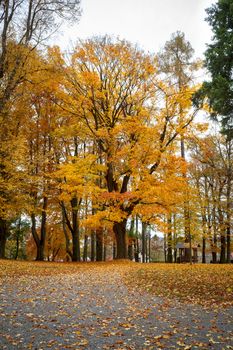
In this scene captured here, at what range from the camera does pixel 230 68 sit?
1039cm

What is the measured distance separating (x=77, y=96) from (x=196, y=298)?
1520 cm

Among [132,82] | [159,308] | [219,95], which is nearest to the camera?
[159,308]

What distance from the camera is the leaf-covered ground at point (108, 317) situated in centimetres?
556

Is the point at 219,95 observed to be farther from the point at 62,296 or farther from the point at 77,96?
the point at 77,96

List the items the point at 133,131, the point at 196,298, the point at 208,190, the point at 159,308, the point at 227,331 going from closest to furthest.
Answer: the point at 227,331
the point at 159,308
the point at 196,298
the point at 133,131
the point at 208,190

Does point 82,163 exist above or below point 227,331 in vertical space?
A: above

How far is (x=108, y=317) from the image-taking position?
7.12m

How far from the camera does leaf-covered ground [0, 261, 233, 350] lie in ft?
18.2

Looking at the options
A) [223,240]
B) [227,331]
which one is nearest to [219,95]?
[227,331]

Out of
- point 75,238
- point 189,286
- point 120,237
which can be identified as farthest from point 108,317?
point 75,238

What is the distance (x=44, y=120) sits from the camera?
81.6ft

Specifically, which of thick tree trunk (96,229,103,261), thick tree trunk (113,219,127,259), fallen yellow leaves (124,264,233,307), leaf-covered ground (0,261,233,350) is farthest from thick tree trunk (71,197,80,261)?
leaf-covered ground (0,261,233,350)

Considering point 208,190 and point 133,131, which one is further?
point 208,190

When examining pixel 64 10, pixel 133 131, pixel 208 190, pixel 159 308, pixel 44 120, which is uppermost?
pixel 64 10
